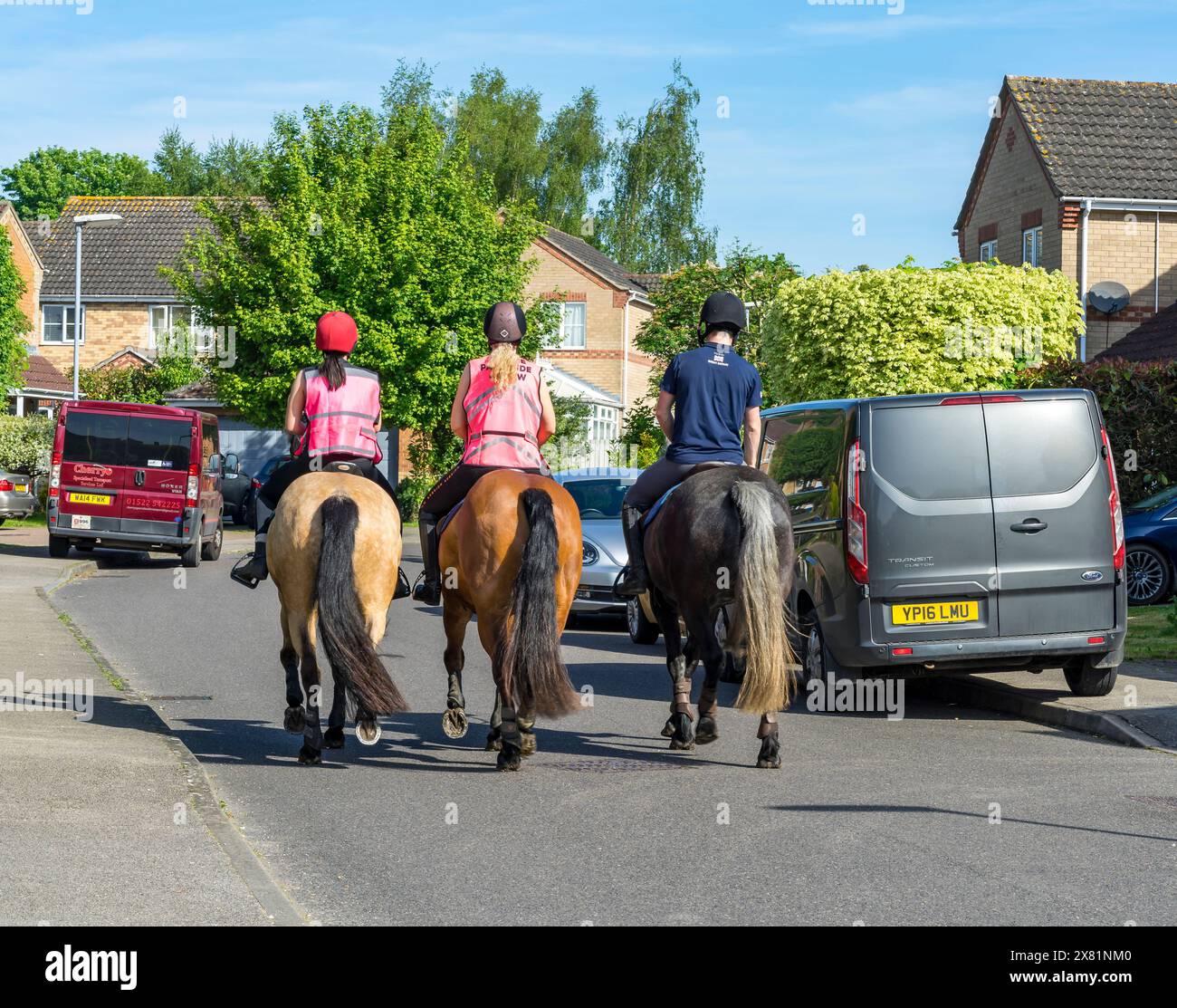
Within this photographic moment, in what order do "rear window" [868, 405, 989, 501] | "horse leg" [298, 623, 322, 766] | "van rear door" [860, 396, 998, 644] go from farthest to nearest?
"rear window" [868, 405, 989, 501]
"van rear door" [860, 396, 998, 644]
"horse leg" [298, 623, 322, 766]

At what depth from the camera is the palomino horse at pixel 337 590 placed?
28.4 ft

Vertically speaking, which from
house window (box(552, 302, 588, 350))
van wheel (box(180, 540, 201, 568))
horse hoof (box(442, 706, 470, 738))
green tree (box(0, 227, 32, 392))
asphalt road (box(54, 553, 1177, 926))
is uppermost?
house window (box(552, 302, 588, 350))

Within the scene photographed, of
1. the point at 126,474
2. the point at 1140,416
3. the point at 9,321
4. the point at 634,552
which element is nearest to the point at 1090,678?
the point at 634,552

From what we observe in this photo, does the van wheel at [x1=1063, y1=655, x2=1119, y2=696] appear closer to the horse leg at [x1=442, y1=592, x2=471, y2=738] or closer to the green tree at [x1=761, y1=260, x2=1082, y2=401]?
the horse leg at [x1=442, y1=592, x2=471, y2=738]

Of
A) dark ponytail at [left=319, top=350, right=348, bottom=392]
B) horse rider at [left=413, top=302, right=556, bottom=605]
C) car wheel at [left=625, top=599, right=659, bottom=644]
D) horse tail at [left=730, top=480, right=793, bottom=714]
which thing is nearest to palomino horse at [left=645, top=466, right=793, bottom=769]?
horse tail at [left=730, top=480, right=793, bottom=714]

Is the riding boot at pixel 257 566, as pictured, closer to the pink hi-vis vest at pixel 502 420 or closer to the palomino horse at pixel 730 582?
the pink hi-vis vest at pixel 502 420

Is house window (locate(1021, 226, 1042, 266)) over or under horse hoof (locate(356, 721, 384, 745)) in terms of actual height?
over

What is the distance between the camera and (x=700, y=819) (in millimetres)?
7625

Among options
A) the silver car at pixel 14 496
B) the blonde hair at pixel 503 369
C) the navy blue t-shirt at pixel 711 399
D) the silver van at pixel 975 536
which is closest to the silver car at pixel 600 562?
the silver van at pixel 975 536

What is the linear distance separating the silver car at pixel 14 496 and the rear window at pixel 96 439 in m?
8.07

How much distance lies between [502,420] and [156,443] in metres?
19.1

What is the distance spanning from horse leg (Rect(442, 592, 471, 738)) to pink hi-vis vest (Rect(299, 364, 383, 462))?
101cm

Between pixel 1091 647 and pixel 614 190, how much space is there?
217 ft

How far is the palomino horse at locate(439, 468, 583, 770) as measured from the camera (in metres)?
8.55
